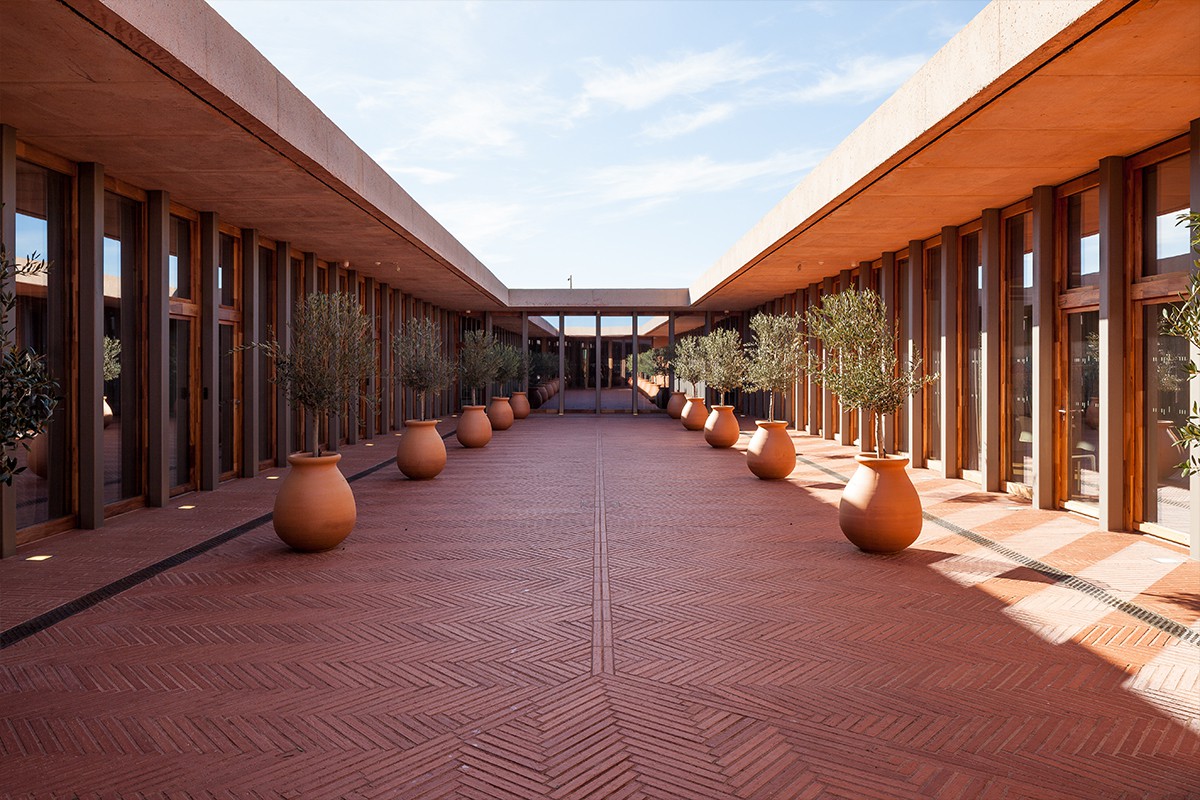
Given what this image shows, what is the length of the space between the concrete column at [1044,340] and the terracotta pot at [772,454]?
313 cm

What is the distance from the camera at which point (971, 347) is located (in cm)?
1175

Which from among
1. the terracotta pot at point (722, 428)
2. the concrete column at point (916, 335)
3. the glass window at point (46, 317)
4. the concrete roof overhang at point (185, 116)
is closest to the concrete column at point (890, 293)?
the concrete column at point (916, 335)

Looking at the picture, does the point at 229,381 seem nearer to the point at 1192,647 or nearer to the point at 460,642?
the point at 460,642

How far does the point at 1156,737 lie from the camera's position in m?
3.63

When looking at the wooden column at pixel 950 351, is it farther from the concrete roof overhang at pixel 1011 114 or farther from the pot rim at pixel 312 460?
the pot rim at pixel 312 460

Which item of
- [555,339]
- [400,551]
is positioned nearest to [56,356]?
[400,551]

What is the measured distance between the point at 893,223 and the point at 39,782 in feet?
37.6

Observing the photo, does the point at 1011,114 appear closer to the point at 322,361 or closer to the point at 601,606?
the point at 601,606

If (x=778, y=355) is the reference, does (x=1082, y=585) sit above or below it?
below

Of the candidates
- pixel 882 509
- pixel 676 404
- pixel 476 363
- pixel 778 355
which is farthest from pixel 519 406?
pixel 882 509

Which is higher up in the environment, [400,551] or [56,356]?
[56,356]

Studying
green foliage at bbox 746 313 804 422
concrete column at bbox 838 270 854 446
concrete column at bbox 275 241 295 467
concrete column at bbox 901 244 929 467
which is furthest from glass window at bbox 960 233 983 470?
concrete column at bbox 275 241 295 467

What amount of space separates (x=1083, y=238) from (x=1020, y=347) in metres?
1.69

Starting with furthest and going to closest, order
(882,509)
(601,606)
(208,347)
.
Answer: (208,347)
(882,509)
(601,606)
